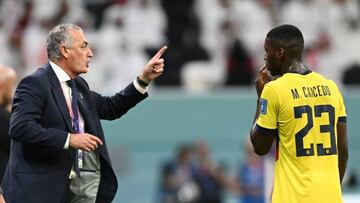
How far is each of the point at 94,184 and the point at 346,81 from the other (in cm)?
785

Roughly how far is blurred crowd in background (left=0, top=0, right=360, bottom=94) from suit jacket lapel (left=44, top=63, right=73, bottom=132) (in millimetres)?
6997

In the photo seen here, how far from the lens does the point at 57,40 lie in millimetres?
6953


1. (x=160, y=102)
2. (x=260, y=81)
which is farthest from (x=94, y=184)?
(x=160, y=102)

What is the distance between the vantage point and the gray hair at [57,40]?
6.95 metres

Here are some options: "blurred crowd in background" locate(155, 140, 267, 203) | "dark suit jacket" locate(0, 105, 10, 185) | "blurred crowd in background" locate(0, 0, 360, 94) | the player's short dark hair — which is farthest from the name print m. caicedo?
"blurred crowd in background" locate(0, 0, 360, 94)

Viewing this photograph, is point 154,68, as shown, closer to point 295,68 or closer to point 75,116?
point 75,116

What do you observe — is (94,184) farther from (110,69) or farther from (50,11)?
(50,11)

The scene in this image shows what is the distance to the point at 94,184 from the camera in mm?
7082

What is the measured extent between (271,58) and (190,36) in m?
8.54

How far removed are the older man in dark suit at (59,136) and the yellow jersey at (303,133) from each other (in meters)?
1.03

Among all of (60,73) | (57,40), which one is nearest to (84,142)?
(60,73)

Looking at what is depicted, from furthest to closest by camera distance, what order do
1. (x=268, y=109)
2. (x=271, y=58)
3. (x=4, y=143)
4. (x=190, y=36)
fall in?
(x=190, y=36), (x=4, y=143), (x=271, y=58), (x=268, y=109)

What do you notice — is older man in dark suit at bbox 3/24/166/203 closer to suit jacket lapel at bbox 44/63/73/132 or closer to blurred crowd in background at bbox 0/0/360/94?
suit jacket lapel at bbox 44/63/73/132

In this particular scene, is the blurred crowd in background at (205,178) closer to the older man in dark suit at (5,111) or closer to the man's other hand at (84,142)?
the older man in dark suit at (5,111)
